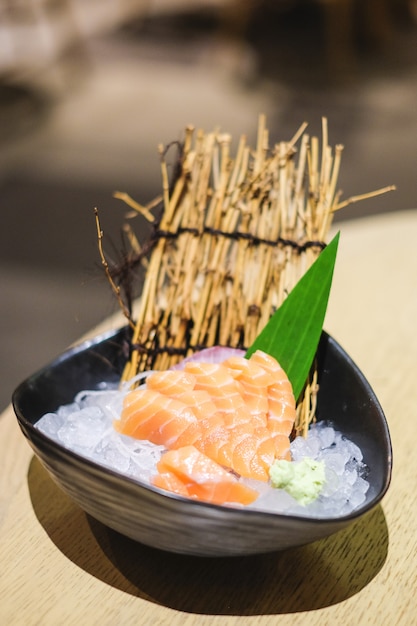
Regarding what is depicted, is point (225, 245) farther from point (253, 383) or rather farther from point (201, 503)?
point (201, 503)

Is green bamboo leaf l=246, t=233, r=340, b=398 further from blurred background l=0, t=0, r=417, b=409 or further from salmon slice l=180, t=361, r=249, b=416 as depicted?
blurred background l=0, t=0, r=417, b=409

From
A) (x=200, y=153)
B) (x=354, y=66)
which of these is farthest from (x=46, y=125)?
(x=200, y=153)

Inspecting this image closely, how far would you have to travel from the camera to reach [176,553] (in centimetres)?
82

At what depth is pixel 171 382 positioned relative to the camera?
0.92 m

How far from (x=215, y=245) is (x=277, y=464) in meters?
0.40

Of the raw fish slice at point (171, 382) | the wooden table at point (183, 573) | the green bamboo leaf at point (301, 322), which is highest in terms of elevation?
the green bamboo leaf at point (301, 322)

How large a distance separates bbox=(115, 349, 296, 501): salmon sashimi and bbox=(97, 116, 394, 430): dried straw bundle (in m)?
0.12

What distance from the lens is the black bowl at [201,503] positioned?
71cm

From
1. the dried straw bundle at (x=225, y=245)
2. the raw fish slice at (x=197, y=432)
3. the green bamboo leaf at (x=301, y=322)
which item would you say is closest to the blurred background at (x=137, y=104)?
the dried straw bundle at (x=225, y=245)

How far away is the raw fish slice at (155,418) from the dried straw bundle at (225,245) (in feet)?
0.50

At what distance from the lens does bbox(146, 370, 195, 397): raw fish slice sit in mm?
913

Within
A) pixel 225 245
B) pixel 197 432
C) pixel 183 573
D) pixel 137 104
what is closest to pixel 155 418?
pixel 197 432

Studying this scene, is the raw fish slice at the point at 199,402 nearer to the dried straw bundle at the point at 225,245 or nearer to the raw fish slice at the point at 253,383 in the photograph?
the raw fish slice at the point at 253,383

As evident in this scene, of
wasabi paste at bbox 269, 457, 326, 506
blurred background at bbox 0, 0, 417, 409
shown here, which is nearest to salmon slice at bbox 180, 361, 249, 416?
wasabi paste at bbox 269, 457, 326, 506
